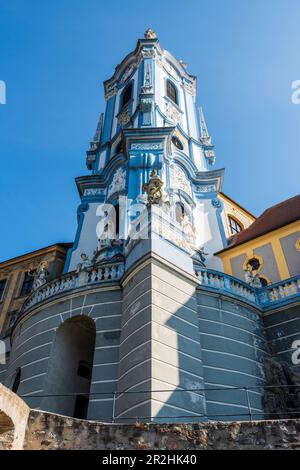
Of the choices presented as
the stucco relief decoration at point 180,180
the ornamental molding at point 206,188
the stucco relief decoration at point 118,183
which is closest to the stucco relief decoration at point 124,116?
the stucco relief decoration at point 118,183

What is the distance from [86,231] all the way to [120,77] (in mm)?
16217

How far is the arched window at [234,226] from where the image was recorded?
84.6 feet

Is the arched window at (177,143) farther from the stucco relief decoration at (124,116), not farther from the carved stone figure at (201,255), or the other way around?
the carved stone figure at (201,255)

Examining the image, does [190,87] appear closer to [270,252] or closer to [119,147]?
[119,147]

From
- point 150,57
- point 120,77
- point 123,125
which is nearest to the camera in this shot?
point 123,125

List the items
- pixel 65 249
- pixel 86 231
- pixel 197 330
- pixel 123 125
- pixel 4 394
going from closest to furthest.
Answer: pixel 4 394 < pixel 197 330 < pixel 86 231 < pixel 65 249 < pixel 123 125

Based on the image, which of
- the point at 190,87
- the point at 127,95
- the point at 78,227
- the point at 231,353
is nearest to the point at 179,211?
the point at 78,227

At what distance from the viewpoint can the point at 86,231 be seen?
22.4 m

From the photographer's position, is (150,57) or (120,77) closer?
(150,57)

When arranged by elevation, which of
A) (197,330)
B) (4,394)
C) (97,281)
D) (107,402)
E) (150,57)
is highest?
(150,57)

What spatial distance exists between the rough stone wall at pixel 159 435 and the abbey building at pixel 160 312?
143cm

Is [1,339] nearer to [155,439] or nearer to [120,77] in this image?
[155,439]

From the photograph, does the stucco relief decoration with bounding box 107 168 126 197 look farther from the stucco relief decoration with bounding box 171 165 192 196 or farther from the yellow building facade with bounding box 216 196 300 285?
the yellow building facade with bounding box 216 196 300 285
